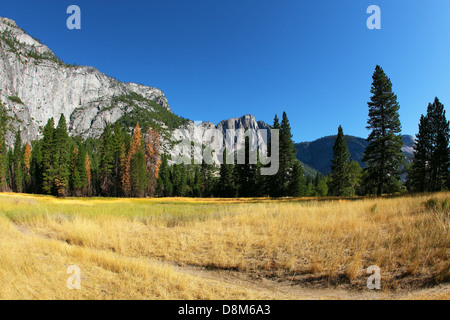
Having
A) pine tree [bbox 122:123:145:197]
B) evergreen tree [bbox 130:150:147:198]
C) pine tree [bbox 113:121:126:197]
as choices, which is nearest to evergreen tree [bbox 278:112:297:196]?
evergreen tree [bbox 130:150:147:198]

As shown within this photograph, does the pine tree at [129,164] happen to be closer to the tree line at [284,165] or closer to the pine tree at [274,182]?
the tree line at [284,165]

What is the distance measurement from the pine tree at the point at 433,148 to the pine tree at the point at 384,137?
1861 centimetres

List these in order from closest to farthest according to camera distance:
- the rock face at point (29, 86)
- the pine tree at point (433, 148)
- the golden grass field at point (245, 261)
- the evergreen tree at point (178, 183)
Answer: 1. the golden grass field at point (245, 261)
2. the pine tree at point (433, 148)
3. the evergreen tree at point (178, 183)
4. the rock face at point (29, 86)

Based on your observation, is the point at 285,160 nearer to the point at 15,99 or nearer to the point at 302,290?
the point at 302,290

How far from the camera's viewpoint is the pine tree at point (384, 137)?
83.9ft

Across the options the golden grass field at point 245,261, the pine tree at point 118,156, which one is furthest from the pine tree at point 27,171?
the golden grass field at point 245,261

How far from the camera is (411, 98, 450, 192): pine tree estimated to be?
120ft

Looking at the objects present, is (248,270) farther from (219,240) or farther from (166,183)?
(166,183)

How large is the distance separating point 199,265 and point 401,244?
574 cm

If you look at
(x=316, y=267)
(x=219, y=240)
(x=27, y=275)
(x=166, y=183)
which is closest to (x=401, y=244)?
(x=316, y=267)

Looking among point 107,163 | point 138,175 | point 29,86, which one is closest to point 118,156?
point 107,163

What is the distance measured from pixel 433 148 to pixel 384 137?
22.3 metres

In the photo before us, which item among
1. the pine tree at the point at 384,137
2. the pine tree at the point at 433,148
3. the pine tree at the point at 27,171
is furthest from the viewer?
the pine tree at the point at 27,171

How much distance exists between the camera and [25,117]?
151500 millimetres
